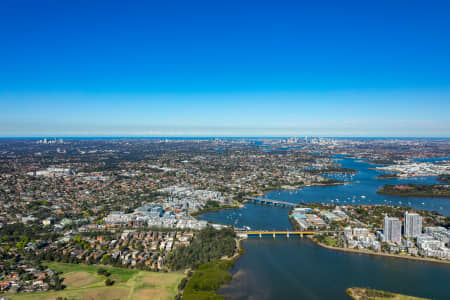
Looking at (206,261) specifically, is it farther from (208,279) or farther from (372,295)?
(372,295)

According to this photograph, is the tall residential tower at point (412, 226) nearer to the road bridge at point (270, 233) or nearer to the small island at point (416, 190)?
the road bridge at point (270, 233)

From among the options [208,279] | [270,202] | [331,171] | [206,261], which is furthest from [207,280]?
[331,171]

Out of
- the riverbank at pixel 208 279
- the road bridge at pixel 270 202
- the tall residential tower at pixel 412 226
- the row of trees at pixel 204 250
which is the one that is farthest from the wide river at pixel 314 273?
the road bridge at pixel 270 202

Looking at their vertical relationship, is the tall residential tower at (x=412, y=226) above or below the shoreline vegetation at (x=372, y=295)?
above

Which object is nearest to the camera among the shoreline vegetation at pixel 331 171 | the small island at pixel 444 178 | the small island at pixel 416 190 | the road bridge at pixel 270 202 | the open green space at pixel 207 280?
the open green space at pixel 207 280

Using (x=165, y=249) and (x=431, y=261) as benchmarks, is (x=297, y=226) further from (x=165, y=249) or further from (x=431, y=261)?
(x=165, y=249)

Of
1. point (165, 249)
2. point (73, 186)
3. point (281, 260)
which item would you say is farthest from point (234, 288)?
point (73, 186)
